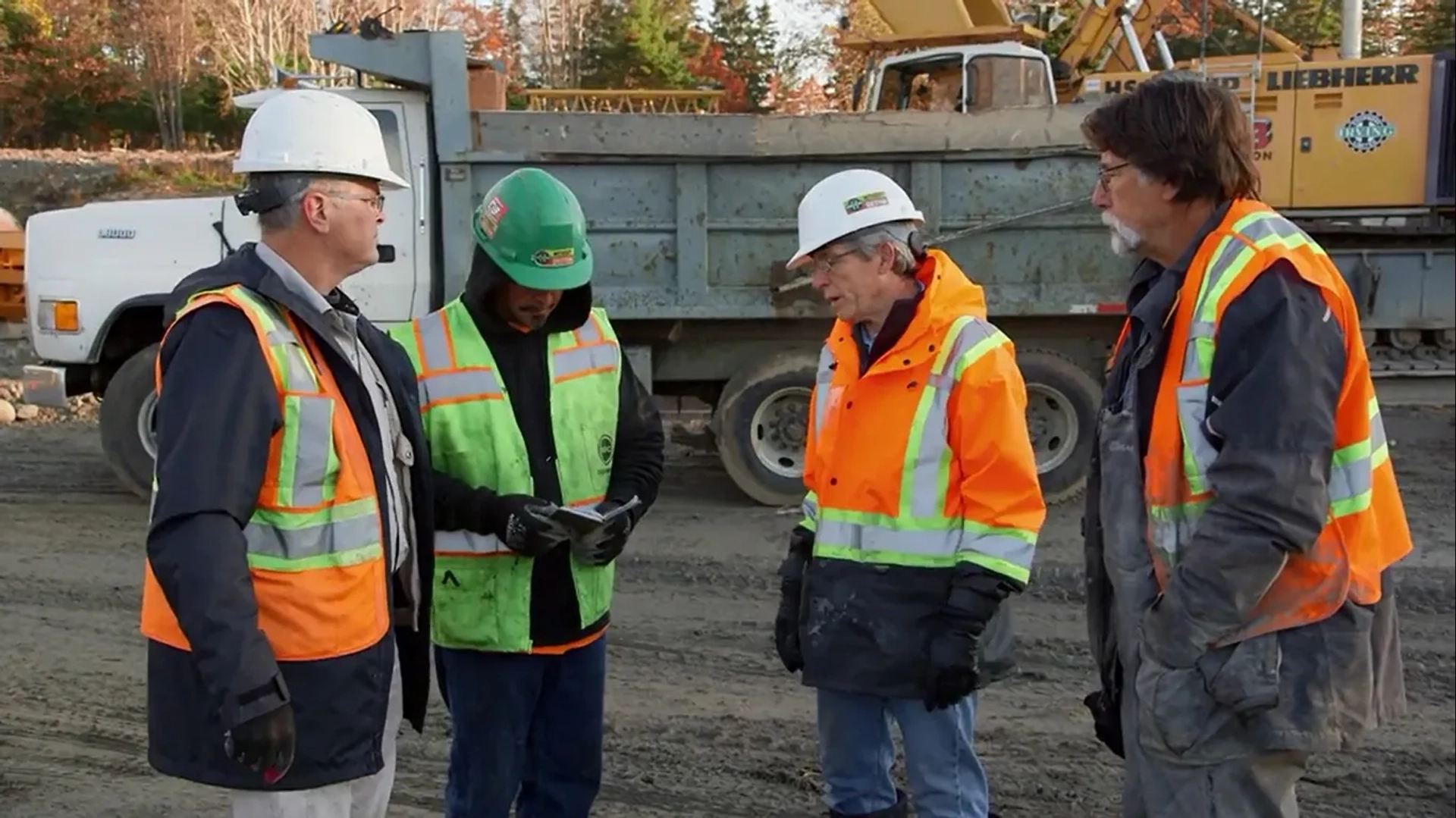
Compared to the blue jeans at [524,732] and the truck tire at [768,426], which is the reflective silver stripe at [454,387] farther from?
the truck tire at [768,426]

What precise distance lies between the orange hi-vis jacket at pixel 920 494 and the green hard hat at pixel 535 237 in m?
0.75

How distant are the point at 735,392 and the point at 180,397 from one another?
20.2ft

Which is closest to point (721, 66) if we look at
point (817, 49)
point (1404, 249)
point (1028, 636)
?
point (817, 49)

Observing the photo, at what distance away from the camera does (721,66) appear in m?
26.6

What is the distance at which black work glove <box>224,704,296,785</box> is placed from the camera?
224cm

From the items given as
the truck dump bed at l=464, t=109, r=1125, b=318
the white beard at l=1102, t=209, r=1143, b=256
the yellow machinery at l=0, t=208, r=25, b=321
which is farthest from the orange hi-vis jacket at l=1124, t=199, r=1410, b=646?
the yellow machinery at l=0, t=208, r=25, b=321

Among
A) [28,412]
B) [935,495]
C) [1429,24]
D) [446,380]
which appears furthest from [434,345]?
[1429,24]

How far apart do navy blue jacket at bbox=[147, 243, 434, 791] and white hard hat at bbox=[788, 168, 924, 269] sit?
1191 millimetres

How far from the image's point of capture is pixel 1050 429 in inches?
337

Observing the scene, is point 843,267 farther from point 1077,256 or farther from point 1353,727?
point 1077,256

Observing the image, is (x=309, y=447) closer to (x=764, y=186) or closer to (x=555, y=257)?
(x=555, y=257)

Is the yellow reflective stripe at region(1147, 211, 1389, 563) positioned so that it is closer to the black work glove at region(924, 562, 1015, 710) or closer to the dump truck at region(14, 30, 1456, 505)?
the black work glove at region(924, 562, 1015, 710)

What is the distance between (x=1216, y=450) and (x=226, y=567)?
5.62ft

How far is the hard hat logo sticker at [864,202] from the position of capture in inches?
125
